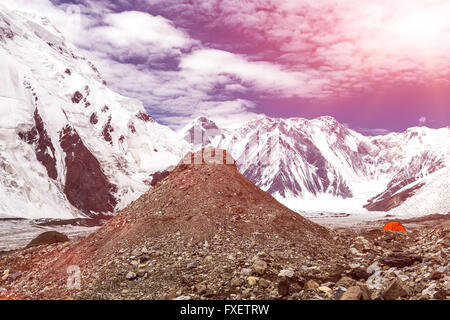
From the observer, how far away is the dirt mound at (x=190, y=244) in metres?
14.5

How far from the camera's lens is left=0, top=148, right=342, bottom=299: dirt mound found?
14.5 metres

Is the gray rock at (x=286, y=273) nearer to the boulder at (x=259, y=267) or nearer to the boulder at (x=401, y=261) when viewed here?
the boulder at (x=259, y=267)

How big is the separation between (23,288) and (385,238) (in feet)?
67.2

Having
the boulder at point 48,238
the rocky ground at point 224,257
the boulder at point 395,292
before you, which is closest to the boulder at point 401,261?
the rocky ground at point 224,257

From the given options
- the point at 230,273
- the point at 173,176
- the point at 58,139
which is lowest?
the point at 230,273

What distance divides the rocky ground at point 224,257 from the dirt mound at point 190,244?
5 cm

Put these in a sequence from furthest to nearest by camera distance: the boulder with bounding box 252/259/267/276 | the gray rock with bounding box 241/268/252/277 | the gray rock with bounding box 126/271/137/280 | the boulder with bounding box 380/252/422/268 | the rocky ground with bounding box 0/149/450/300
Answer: the boulder with bounding box 380/252/422/268 < the gray rock with bounding box 126/271/137/280 < the boulder with bounding box 252/259/267/276 < the gray rock with bounding box 241/268/252/277 < the rocky ground with bounding box 0/149/450/300

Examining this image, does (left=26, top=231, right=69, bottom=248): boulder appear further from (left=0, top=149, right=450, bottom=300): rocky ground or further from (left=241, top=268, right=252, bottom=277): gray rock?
(left=241, top=268, right=252, bottom=277): gray rock

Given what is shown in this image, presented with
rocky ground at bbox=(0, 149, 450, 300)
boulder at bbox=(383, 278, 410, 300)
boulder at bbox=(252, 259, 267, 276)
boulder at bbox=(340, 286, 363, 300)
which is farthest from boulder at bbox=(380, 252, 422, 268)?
boulder at bbox=(340, 286, 363, 300)

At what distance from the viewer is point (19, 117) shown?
162 m

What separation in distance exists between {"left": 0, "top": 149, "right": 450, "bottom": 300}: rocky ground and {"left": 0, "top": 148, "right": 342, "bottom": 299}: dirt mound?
0.18 feet

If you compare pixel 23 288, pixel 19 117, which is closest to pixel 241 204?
pixel 23 288
